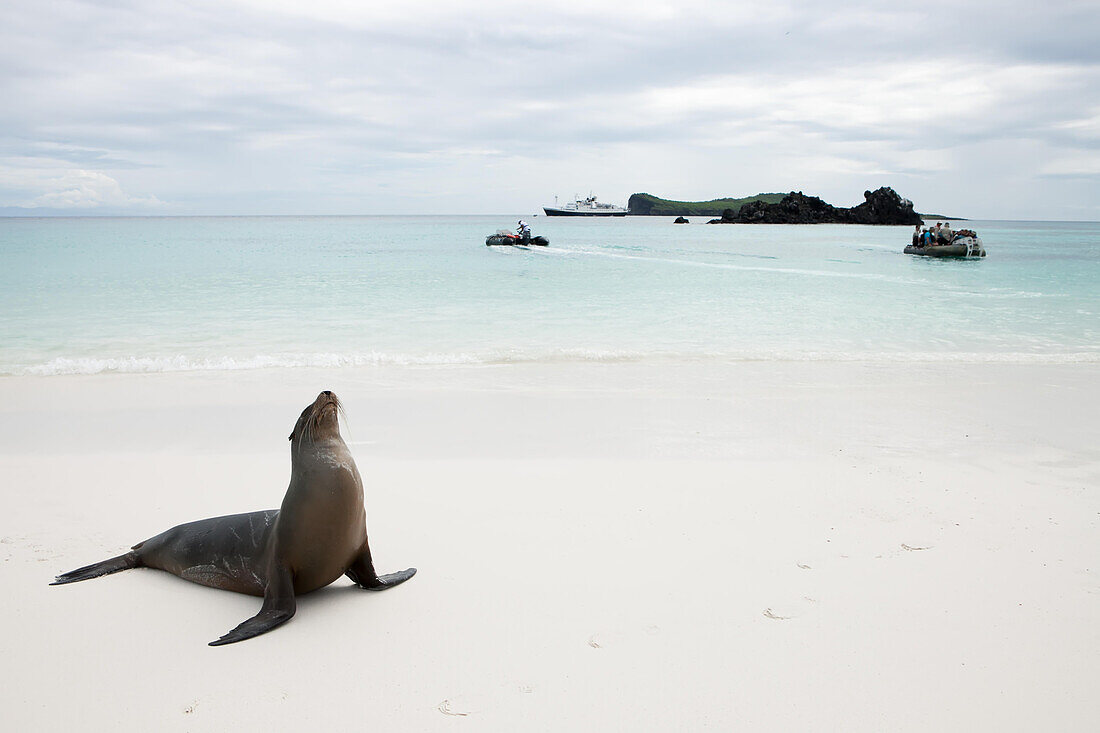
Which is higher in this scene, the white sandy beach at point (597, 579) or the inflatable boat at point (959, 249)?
the inflatable boat at point (959, 249)

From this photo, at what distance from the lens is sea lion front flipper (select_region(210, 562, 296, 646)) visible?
3.09m

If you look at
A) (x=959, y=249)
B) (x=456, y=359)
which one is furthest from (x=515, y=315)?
(x=959, y=249)

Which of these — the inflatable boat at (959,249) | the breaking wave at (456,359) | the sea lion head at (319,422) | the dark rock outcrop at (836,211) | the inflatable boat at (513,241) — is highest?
the dark rock outcrop at (836,211)

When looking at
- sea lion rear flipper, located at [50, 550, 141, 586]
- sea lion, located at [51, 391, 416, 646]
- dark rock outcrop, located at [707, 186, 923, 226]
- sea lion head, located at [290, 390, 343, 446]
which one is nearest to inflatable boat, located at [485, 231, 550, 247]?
sea lion rear flipper, located at [50, 550, 141, 586]

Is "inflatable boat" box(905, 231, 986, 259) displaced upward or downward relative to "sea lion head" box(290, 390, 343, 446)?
upward

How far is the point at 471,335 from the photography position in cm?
1449

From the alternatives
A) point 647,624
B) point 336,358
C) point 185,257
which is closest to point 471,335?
point 336,358

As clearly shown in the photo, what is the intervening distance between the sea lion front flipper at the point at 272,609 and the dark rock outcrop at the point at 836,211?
13299 cm

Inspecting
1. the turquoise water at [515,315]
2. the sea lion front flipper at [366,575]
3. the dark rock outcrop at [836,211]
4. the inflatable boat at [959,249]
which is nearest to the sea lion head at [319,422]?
the sea lion front flipper at [366,575]

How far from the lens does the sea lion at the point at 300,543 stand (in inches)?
129

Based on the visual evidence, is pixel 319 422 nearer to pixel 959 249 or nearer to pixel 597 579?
pixel 597 579

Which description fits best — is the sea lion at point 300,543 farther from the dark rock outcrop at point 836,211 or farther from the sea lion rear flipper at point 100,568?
the dark rock outcrop at point 836,211

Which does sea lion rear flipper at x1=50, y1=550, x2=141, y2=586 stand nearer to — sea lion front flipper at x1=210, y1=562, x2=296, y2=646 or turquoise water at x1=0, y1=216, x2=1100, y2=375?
sea lion front flipper at x1=210, y1=562, x2=296, y2=646

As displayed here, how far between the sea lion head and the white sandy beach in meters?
0.77
